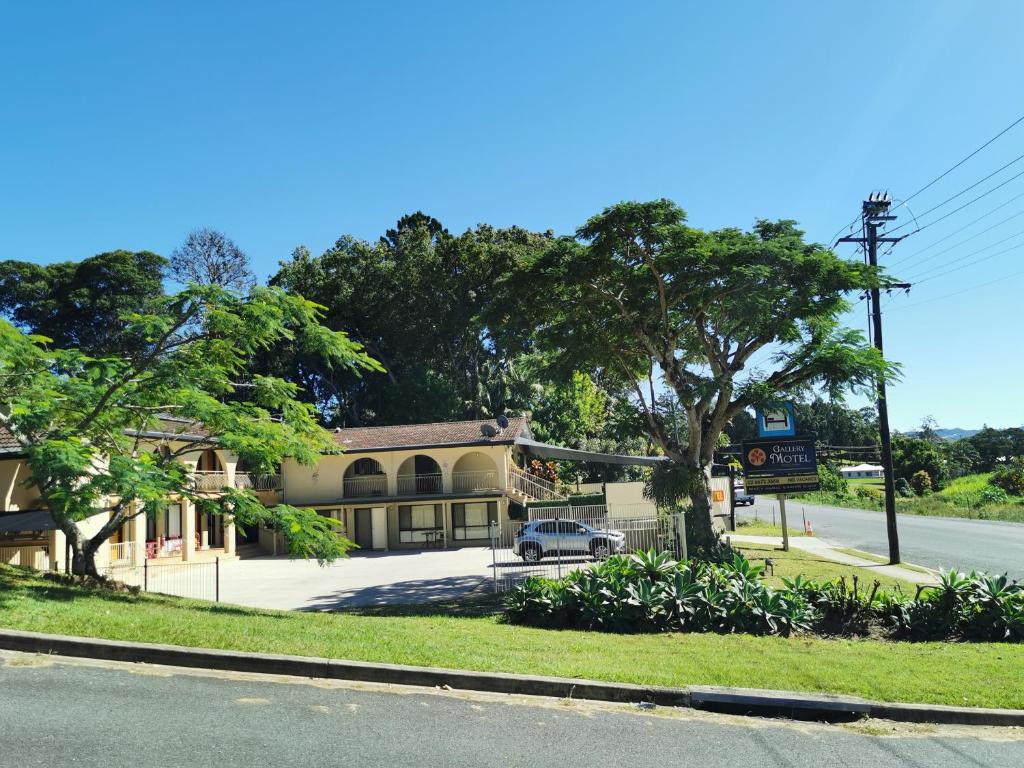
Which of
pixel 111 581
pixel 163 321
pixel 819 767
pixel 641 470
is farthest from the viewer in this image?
pixel 641 470

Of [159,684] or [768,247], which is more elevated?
[768,247]

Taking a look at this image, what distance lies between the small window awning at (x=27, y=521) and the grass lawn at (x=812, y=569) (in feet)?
53.8

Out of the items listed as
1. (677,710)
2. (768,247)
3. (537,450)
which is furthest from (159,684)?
(537,450)

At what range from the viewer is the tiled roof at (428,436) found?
33.2m

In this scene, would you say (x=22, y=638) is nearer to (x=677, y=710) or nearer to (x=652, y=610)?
(x=677, y=710)

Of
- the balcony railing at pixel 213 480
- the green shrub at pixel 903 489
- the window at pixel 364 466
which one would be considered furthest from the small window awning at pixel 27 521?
the green shrub at pixel 903 489

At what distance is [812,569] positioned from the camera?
19922 mm

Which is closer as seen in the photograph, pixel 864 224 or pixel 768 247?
pixel 768 247

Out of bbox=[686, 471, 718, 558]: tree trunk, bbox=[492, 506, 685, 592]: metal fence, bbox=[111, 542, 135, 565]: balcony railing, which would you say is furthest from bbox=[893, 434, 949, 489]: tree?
bbox=[111, 542, 135, 565]: balcony railing

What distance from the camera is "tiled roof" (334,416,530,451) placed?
3319 cm

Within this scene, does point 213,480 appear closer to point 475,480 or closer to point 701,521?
point 475,480

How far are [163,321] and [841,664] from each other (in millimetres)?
11340

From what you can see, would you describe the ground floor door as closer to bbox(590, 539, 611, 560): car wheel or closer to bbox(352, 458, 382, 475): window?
bbox(352, 458, 382, 475): window

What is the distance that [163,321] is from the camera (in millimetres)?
12688
